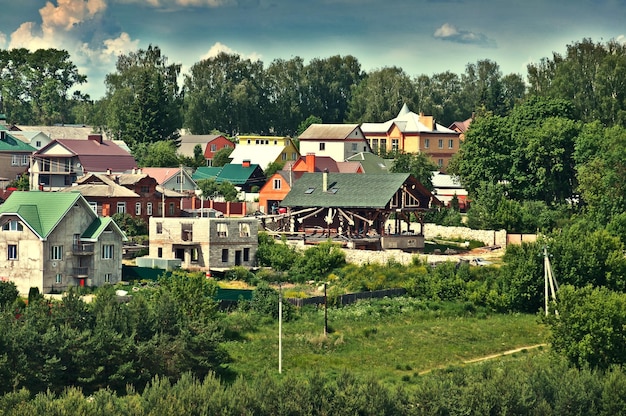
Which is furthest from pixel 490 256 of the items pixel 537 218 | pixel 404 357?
pixel 404 357

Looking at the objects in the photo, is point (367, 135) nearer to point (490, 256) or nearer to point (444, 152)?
point (444, 152)

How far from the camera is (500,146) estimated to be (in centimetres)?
7962

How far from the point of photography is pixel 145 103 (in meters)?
103

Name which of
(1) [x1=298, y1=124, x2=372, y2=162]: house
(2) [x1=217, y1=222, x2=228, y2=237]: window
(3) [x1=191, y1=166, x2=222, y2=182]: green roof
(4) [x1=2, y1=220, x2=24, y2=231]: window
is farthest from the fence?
(1) [x1=298, y1=124, x2=372, y2=162]: house

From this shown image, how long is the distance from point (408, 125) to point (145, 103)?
769 inches

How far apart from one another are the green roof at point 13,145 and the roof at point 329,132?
19915 millimetres

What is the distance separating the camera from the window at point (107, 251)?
5831cm

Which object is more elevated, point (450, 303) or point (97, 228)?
point (97, 228)

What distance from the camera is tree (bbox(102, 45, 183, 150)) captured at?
103375 millimetres

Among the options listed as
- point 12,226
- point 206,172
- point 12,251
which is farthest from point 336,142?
point 12,251

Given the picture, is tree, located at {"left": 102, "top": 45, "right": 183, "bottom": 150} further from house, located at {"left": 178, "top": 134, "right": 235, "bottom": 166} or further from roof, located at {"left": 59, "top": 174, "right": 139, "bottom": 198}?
roof, located at {"left": 59, "top": 174, "right": 139, "bottom": 198}

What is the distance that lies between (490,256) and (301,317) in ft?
54.8

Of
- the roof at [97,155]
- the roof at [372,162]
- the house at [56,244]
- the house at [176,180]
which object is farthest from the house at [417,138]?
the house at [56,244]

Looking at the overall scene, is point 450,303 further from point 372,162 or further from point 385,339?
point 372,162
